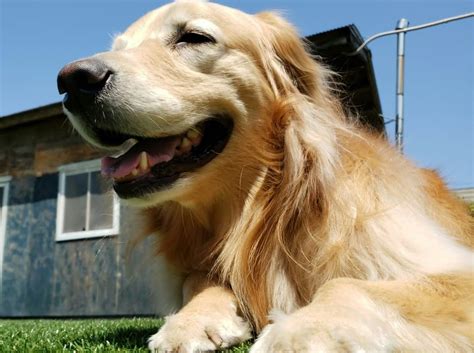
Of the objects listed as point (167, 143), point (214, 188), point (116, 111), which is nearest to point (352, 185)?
point (214, 188)

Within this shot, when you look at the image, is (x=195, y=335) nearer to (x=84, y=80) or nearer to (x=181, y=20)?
(x=84, y=80)

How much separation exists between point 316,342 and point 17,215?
10640mm

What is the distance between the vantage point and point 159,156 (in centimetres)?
239

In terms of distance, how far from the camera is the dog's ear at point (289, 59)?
2.75 metres

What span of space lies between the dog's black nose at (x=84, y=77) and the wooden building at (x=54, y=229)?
6.93 m

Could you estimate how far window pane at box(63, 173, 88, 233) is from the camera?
1020 cm

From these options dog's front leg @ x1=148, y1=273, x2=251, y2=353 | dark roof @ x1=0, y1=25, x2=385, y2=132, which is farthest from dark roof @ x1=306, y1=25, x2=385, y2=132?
dog's front leg @ x1=148, y1=273, x2=251, y2=353

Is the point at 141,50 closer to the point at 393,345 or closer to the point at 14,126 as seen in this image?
the point at 393,345

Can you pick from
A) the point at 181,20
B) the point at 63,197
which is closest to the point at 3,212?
the point at 63,197

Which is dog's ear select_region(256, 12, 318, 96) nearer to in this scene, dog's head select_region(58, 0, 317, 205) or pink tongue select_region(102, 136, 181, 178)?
dog's head select_region(58, 0, 317, 205)

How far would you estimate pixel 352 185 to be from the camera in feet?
7.57

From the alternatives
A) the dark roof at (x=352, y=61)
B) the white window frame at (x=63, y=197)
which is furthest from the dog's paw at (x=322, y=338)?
the white window frame at (x=63, y=197)

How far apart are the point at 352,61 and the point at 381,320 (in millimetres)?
5843

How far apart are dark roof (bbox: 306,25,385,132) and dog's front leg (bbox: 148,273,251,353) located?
4068 millimetres
